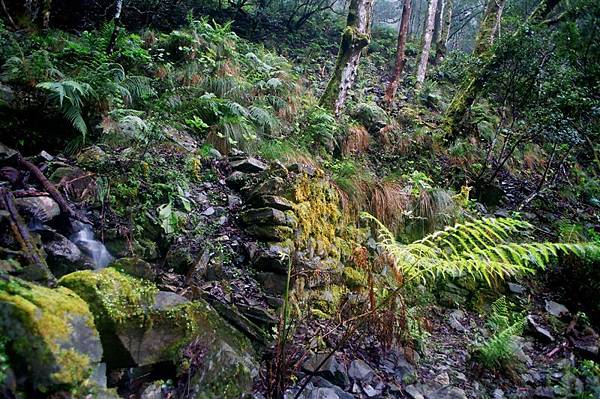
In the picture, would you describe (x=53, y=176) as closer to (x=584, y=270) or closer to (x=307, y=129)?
(x=307, y=129)

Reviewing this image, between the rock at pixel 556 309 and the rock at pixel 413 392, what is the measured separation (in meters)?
3.11

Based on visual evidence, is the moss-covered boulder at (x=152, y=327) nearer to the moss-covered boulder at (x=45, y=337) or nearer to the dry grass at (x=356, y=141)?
the moss-covered boulder at (x=45, y=337)

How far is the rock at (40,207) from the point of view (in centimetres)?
261

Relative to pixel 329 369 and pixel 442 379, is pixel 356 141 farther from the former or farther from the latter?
pixel 329 369

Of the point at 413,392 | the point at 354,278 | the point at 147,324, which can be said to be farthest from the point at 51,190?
the point at 413,392

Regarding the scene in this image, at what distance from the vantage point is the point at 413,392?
3.15 metres

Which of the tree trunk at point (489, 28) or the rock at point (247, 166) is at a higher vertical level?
the tree trunk at point (489, 28)

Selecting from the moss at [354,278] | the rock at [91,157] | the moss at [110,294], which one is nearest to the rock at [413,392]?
the moss at [354,278]

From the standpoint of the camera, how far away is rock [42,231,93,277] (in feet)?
8.18

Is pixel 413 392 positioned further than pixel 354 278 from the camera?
No

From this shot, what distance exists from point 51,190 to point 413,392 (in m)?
3.32

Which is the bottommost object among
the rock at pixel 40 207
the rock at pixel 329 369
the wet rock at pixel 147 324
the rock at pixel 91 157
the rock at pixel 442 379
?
the rock at pixel 442 379

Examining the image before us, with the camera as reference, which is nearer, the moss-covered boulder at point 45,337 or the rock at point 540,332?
the moss-covered boulder at point 45,337

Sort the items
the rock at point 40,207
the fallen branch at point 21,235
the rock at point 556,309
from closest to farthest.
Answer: the fallen branch at point 21,235 < the rock at point 40,207 < the rock at point 556,309
